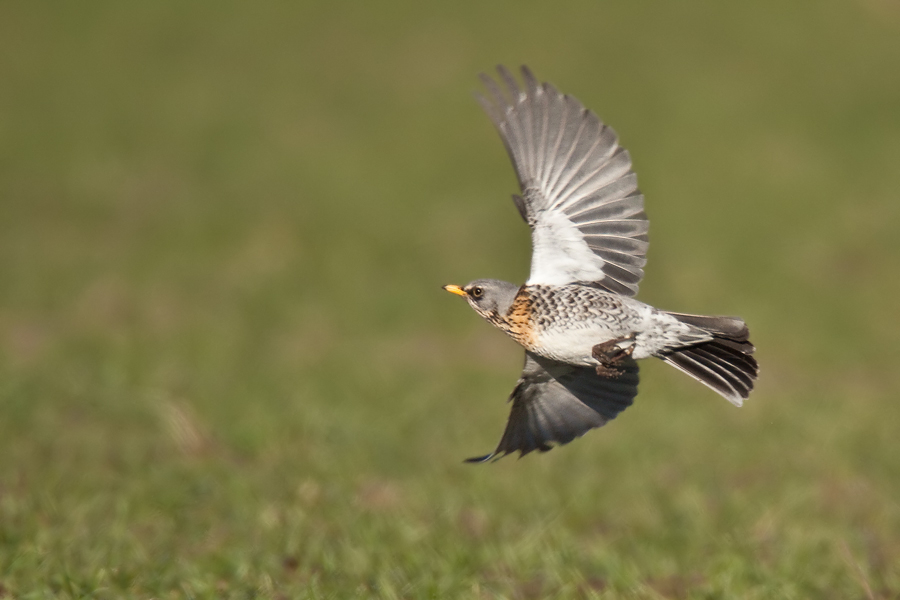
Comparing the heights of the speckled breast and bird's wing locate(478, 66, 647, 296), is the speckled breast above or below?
below

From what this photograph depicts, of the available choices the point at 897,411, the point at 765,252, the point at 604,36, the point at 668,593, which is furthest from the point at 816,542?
the point at 604,36

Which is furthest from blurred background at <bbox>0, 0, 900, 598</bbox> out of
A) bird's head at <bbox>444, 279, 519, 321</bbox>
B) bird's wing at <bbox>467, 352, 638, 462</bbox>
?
bird's head at <bbox>444, 279, 519, 321</bbox>

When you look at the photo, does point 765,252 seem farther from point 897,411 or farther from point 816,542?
point 816,542

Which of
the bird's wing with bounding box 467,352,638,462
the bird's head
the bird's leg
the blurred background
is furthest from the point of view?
the blurred background

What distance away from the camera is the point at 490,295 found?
4.86 metres

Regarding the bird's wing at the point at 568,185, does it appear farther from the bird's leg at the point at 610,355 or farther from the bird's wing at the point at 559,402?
the bird's wing at the point at 559,402

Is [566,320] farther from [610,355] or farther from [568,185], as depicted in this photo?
[568,185]

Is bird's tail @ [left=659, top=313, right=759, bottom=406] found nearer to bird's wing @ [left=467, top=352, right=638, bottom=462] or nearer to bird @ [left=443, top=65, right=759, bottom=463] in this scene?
bird @ [left=443, top=65, right=759, bottom=463]

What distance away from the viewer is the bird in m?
4.67

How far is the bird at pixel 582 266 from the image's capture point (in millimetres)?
4668

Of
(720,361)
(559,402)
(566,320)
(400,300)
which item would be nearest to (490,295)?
(566,320)

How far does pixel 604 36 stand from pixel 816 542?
1189 centimetres

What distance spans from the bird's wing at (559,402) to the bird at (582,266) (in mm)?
132

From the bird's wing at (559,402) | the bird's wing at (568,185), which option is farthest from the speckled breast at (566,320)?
the bird's wing at (559,402)
